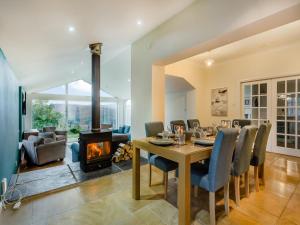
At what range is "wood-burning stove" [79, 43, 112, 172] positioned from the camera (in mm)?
3277

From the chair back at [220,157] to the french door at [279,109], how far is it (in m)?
3.64

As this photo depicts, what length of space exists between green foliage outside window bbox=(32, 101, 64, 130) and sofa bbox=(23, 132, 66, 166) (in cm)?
366

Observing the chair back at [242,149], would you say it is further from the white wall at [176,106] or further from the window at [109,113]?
the window at [109,113]

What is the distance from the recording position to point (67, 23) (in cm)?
254

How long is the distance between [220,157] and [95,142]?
98.2 inches

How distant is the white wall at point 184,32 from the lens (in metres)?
Result: 2.18

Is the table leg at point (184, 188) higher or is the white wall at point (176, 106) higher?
the white wall at point (176, 106)

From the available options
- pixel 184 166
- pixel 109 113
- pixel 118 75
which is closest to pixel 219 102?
pixel 118 75

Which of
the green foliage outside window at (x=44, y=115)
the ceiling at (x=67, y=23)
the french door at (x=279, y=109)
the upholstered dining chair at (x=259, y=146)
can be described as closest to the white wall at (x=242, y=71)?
the french door at (x=279, y=109)

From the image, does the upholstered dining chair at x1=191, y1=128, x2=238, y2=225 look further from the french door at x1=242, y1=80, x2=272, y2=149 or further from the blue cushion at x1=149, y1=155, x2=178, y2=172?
the french door at x1=242, y1=80, x2=272, y2=149

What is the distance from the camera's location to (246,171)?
231 cm

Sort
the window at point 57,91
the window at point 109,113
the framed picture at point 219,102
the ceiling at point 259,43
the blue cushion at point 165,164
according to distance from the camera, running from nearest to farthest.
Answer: the blue cushion at point 165,164, the ceiling at point 259,43, the framed picture at point 219,102, the window at point 57,91, the window at point 109,113

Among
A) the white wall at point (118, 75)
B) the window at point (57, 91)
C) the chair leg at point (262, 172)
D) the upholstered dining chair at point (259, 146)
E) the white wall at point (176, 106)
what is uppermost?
the white wall at point (118, 75)

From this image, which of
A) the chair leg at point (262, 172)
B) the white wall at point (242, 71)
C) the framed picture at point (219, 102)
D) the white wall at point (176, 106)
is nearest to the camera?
the chair leg at point (262, 172)
